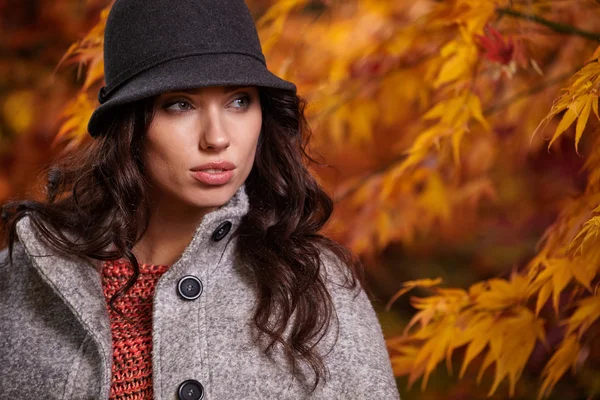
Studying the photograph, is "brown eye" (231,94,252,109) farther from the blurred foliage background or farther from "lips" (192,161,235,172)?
the blurred foliage background

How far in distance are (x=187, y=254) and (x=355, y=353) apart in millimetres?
445

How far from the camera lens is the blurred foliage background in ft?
6.06

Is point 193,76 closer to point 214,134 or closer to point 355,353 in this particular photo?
point 214,134

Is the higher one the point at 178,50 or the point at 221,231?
the point at 178,50

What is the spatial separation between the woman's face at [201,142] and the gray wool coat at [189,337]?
9 cm

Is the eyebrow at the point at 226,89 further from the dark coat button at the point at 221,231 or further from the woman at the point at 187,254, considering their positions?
the dark coat button at the point at 221,231

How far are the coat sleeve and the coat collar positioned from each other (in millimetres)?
275

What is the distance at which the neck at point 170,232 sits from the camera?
76.3 inches

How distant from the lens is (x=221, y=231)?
186 centimetres

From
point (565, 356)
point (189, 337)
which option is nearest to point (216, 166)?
Answer: point (189, 337)

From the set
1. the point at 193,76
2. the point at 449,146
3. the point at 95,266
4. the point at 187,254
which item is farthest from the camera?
the point at 449,146

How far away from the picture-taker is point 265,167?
1997 mm

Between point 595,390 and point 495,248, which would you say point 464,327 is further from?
point 495,248

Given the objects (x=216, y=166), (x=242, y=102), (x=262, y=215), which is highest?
(x=242, y=102)
